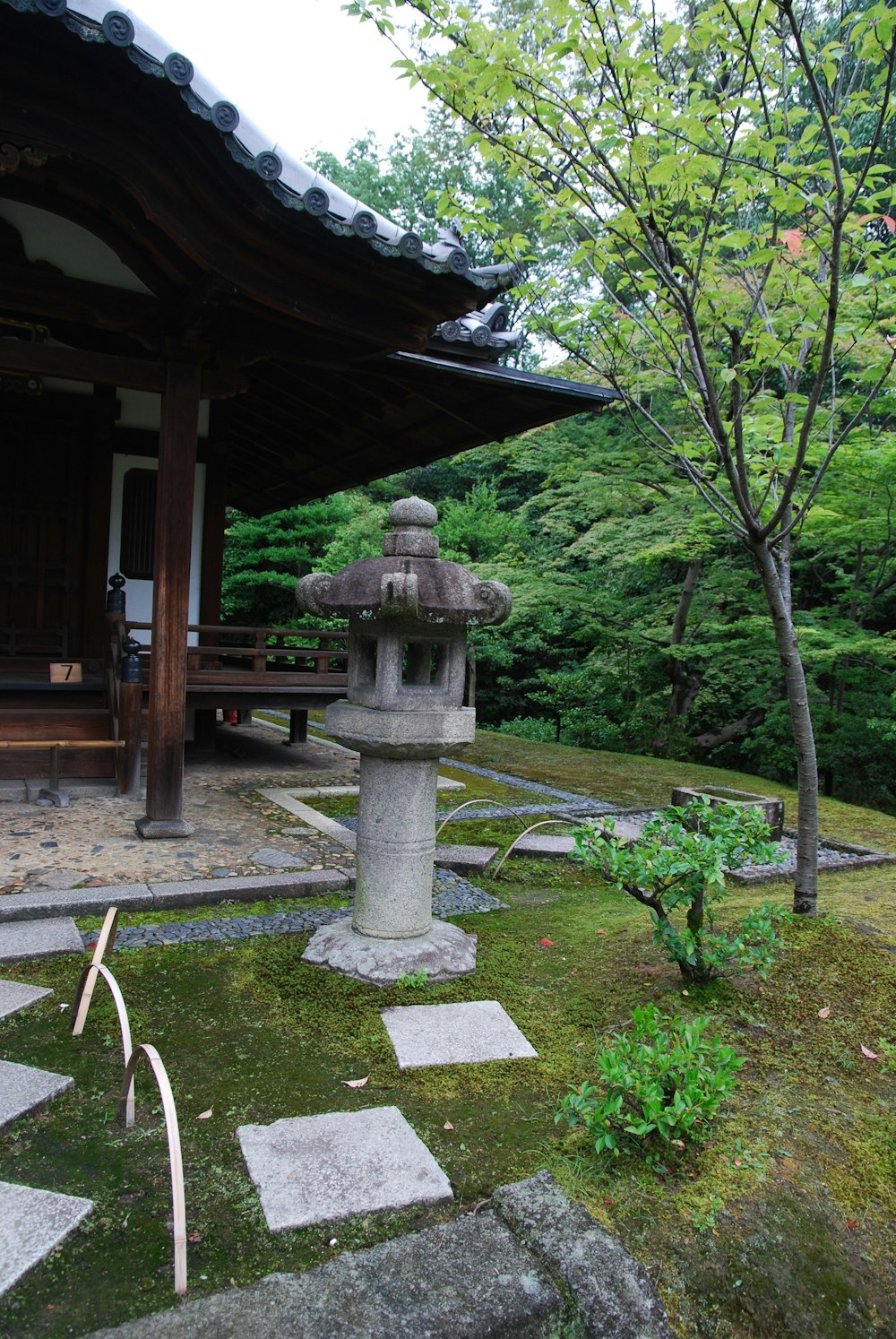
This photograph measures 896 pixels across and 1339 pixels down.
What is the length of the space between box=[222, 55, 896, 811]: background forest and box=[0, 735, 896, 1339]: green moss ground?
5344 millimetres

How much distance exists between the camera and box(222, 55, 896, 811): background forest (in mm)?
11021

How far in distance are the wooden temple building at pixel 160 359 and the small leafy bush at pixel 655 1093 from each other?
13.5 ft

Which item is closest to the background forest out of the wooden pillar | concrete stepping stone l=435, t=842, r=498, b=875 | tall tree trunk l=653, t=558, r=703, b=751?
tall tree trunk l=653, t=558, r=703, b=751

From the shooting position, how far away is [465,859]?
5.68 m

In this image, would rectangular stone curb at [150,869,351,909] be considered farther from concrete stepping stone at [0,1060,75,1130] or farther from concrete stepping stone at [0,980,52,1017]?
concrete stepping stone at [0,1060,75,1130]

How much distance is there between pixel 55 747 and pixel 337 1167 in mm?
5260

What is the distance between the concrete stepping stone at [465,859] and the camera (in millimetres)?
5645

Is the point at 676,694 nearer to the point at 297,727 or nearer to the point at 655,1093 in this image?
the point at 297,727

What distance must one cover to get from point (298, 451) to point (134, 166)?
6.45 m

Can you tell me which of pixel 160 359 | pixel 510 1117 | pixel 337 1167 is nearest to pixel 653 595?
pixel 160 359

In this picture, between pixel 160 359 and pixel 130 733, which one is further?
pixel 130 733

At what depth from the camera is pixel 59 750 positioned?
700 centimetres

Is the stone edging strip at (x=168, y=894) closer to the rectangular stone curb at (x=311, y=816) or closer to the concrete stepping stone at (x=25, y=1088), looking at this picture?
the rectangular stone curb at (x=311, y=816)

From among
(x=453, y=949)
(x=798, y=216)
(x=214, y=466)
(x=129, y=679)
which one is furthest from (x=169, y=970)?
(x=214, y=466)
